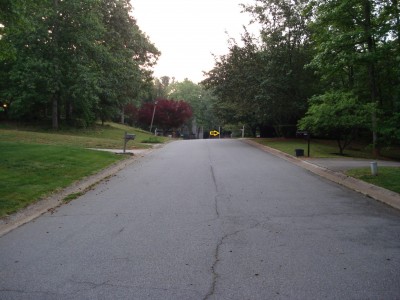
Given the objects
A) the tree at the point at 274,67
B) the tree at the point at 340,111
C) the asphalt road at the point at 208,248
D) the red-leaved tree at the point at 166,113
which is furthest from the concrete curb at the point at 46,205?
the red-leaved tree at the point at 166,113

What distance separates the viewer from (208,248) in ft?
17.9

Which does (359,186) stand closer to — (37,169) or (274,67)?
(37,169)

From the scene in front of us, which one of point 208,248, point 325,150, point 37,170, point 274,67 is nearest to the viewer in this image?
point 208,248

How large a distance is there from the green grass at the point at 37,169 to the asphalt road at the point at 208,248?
1.06 m

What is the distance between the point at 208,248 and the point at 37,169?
28.3ft

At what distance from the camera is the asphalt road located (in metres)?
4.13

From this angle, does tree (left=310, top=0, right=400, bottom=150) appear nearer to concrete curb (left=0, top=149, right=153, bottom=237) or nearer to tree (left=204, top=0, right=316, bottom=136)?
tree (left=204, top=0, right=316, bottom=136)

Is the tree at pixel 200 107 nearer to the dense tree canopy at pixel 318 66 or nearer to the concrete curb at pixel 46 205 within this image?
the dense tree canopy at pixel 318 66

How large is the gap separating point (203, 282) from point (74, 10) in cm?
3202

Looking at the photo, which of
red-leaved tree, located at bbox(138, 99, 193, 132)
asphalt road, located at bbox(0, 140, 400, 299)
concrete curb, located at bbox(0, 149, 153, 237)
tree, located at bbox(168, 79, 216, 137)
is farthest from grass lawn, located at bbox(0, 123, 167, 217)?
tree, located at bbox(168, 79, 216, 137)

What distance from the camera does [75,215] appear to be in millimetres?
7684

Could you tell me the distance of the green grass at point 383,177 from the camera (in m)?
10.1

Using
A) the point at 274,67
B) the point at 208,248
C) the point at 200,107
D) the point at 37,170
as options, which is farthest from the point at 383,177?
the point at 200,107

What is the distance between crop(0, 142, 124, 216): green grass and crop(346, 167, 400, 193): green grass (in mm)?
8252
